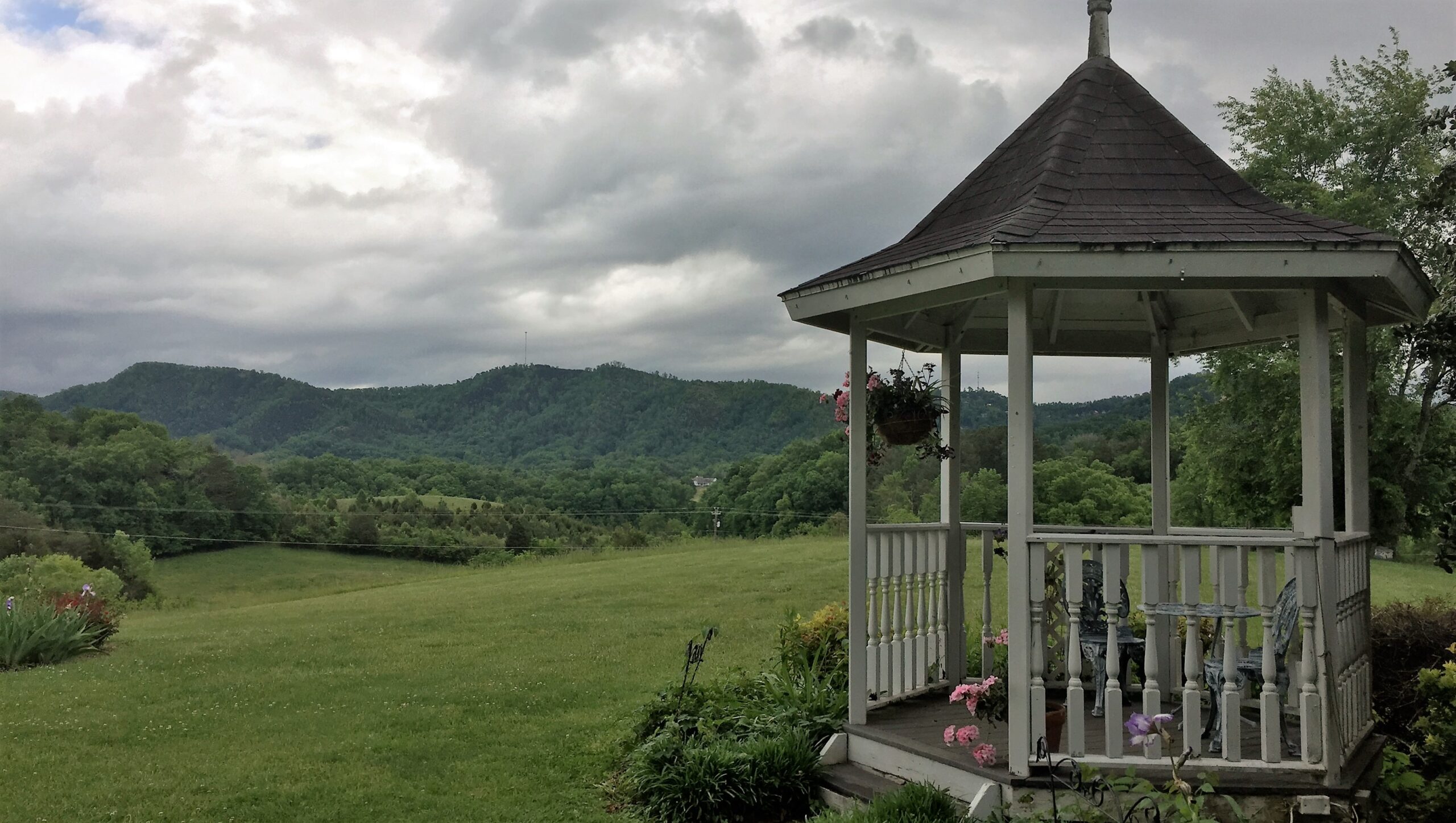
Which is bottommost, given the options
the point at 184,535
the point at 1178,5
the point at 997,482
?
the point at 184,535

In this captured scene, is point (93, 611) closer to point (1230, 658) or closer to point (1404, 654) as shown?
point (1230, 658)

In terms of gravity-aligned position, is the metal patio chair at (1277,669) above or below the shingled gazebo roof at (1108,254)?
below

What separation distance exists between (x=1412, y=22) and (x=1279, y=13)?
1205 cm

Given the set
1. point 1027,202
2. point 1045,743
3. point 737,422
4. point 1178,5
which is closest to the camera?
point 1045,743

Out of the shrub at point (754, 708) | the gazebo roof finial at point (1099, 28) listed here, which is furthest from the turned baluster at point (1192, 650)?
the gazebo roof finial at point (1099, 28)

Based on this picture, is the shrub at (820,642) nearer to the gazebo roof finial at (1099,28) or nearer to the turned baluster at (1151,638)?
the turned baluster at (1151,638)

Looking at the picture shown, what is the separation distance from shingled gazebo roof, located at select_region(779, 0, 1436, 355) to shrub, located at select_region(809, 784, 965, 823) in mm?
2401

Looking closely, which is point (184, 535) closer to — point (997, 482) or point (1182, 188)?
point (997, 482)

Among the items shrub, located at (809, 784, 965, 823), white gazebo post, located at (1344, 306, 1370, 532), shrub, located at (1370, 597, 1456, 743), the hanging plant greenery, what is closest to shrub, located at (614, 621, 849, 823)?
shrub, located at (809, 784, 965, 823)

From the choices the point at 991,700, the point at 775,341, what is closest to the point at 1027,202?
the point at 991,700

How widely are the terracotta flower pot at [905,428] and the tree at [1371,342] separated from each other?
13.6 m

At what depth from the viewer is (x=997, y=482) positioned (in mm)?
24781

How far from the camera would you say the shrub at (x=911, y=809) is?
14.3 ft

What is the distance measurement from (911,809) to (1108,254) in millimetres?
2692
